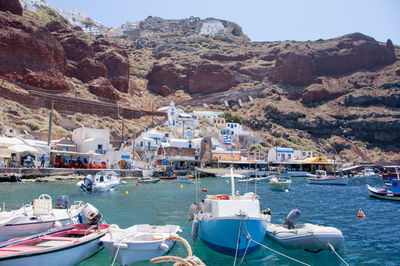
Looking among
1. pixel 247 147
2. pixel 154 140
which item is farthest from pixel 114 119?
pixel 247 147

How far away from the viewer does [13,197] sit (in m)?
25.1

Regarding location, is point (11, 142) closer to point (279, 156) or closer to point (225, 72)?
point (279, 156)

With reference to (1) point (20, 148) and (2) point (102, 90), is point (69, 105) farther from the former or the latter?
(1) point (20, 148)

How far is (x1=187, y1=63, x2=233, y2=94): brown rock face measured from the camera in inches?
4564

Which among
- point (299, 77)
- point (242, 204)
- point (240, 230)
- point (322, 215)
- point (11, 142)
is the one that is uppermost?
point (299, 77)

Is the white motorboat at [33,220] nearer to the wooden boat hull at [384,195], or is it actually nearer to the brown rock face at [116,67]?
the wooden boat hull at [384,195]

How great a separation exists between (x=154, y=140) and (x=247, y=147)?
29.2m

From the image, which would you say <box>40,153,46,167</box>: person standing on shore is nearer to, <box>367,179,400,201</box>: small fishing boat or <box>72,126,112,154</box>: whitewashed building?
<box>72,126,112,154</box>: whitewashed building

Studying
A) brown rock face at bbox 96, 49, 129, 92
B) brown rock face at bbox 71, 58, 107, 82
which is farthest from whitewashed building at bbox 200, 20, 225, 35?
brown rock face at bbox 71, 58, 107, 82

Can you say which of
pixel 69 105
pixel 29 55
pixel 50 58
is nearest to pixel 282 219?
pixel 69 105

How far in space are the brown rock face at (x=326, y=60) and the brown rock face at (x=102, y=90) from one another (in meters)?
65.9

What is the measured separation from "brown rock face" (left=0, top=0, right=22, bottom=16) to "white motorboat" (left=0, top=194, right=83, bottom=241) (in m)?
84.6

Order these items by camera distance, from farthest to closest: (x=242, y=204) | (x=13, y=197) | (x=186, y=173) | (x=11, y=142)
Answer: (x=186, y=173), (x=11, y=142), (x=13, y=197), (x=242, y=204)

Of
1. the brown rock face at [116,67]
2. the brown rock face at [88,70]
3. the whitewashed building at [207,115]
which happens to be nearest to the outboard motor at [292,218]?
the whitewashed building at [207,115]
